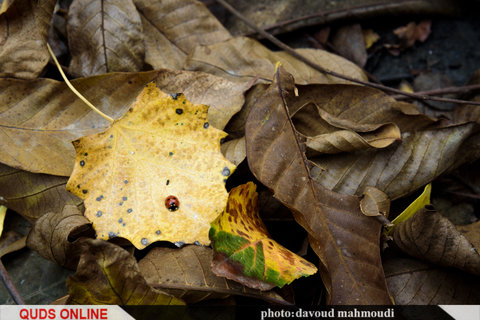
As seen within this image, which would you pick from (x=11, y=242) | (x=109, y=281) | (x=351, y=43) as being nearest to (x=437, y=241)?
(x=109, y=281)

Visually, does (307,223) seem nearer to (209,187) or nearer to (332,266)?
(332,266)

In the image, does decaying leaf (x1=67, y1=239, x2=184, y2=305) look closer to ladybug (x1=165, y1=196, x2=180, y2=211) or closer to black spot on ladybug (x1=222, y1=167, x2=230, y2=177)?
ladybug (x1=165, y1=196, x2=180, y2=211)

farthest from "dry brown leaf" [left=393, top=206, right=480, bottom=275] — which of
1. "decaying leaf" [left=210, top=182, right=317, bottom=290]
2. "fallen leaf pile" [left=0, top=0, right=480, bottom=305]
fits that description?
"decaying leaf" [left=210, top=182, right=317, bottom=290]

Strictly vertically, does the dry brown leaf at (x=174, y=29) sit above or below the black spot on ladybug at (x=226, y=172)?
above

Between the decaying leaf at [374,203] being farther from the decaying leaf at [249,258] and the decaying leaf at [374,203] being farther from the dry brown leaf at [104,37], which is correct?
the dry brown leaf at [104,37]

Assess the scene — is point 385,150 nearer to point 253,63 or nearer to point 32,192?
point 253,63

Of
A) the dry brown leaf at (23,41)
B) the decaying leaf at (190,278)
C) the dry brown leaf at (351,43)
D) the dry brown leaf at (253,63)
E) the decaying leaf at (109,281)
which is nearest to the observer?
the decaying leaf at (109,281)

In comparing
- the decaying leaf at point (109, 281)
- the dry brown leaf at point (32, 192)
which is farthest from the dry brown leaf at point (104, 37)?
the decaying leaf at point (109, 281)
